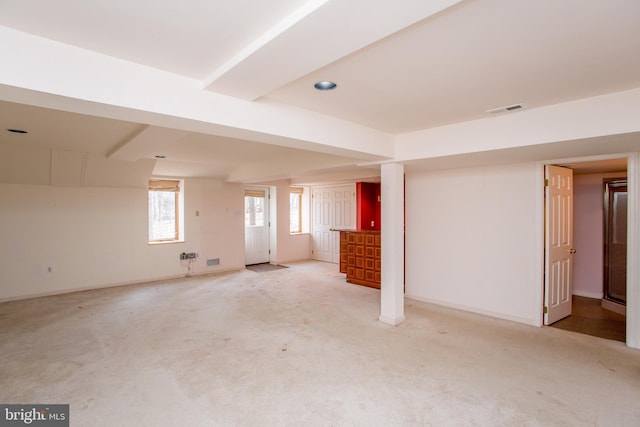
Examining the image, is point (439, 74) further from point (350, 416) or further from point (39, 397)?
point (39, 397)

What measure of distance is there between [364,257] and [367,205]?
76.6 inches

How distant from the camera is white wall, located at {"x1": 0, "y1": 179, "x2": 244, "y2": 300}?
503cm

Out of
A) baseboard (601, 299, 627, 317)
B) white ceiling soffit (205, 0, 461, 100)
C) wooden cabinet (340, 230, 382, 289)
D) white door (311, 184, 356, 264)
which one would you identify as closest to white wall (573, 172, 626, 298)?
baseboard (601, 299, 627, 317)

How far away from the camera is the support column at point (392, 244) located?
13.0 ft

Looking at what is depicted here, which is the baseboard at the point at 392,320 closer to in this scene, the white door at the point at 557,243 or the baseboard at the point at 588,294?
the white door at the point at 557,243

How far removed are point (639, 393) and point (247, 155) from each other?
505 cm

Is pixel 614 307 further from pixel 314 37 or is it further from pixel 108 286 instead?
pixel 108 286

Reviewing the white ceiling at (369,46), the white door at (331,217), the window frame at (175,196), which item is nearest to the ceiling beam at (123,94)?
the white ceiling at (369,46)

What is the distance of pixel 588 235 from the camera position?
5324 millimetres

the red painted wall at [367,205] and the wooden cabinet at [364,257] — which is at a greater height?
the red painted wall at [367,205]

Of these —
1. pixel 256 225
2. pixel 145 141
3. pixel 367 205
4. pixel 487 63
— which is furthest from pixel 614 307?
pixel 256 225

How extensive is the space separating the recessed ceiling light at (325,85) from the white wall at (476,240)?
2909 mm

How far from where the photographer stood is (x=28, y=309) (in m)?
4.57

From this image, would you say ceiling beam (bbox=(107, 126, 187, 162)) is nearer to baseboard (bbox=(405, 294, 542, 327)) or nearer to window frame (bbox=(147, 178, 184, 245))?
window frame (bbox=(147, 178, 184, 245))
